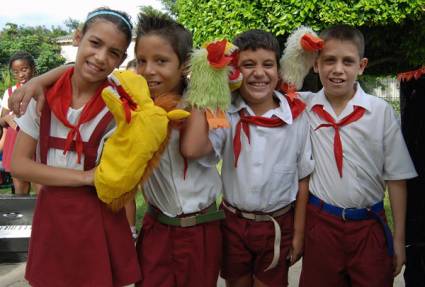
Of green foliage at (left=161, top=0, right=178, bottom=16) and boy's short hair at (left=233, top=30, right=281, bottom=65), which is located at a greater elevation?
green foliage at (left=161, top=0, right=178, bottom=16)

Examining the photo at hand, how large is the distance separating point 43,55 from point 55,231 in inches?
1267

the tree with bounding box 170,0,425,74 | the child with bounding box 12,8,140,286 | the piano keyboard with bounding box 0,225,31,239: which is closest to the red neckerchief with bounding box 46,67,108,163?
the child with bounding box 12,8,140,286

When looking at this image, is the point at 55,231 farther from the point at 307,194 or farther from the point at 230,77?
the point at 307,194

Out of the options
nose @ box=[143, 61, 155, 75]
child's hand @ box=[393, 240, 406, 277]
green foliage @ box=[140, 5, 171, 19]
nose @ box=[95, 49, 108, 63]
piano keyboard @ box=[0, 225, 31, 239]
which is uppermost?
green foliage @ box=[140, 5, 171, 19]

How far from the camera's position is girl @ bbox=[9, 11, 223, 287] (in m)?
1.87

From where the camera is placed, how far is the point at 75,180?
65.3 inches

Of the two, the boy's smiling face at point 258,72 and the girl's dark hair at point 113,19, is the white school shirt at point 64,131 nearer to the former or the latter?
the girl's dark hair at point 113,19

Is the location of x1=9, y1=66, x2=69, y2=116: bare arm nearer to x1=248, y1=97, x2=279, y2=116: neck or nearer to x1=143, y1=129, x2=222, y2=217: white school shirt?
x1=143, y1=129, x2=222, y2=217: white school shirt

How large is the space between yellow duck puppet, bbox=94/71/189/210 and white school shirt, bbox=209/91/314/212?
0.50 meters

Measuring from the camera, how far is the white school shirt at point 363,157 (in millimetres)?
2072

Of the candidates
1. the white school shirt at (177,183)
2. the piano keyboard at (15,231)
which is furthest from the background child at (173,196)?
the piano keyboard at (15,231)

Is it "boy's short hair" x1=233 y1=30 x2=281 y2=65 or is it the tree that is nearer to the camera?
"boy's short hair" x1=233 y1=30 x2=281 y2=65

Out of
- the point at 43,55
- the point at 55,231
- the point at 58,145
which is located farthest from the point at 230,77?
the point at 43,55

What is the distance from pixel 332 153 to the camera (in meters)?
2.11
